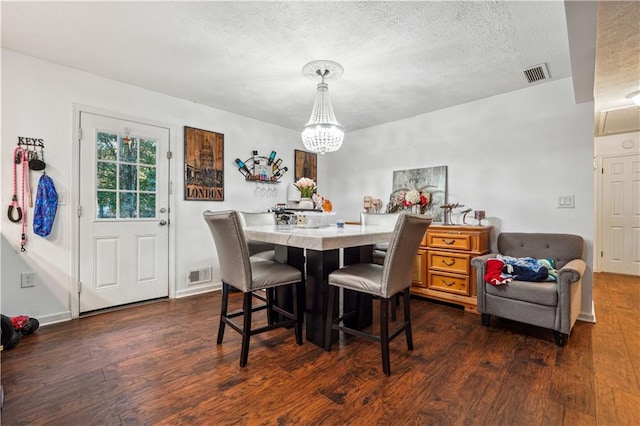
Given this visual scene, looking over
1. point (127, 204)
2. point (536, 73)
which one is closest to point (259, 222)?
point (127, 204)

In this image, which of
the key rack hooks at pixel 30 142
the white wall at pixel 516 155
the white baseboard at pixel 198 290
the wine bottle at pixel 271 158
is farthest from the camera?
the wine bottle at pixel 271 158

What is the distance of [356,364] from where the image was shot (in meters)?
1.96

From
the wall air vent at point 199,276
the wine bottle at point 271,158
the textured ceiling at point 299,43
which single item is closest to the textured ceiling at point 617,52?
the textured ceiling at point 299,43

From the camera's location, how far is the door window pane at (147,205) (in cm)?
324

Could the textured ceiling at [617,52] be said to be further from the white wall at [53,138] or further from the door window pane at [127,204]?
the door window pane at [127,204]

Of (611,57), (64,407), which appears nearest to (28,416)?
(64,407)

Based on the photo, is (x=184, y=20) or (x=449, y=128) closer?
(x=184, y=20)

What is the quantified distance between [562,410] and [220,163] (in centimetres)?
A: 381

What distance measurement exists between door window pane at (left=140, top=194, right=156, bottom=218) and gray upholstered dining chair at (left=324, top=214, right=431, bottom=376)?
2.36 metres

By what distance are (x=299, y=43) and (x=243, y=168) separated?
2098mm

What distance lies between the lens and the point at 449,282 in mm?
3180

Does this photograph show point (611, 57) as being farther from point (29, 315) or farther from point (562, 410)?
point (29, 315)

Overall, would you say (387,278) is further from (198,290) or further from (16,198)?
(16,198)

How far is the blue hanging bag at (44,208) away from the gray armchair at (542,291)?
382 cm
